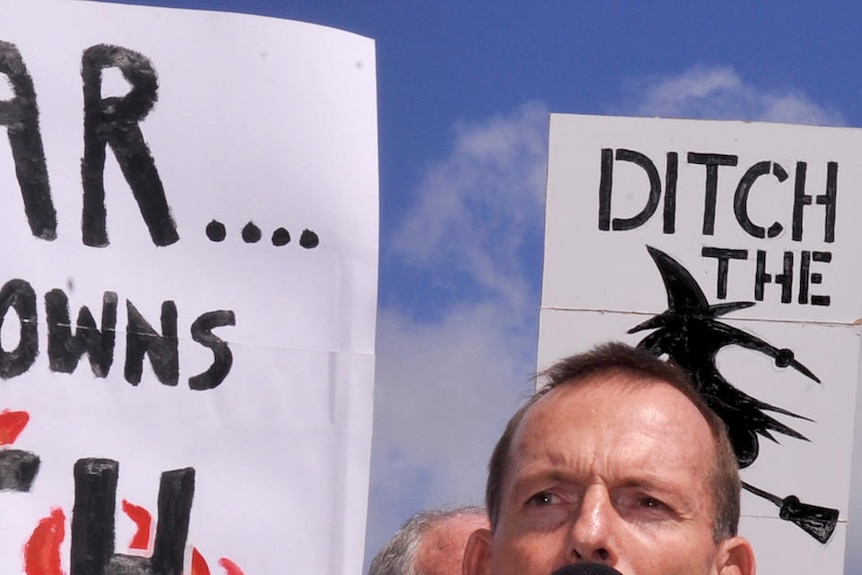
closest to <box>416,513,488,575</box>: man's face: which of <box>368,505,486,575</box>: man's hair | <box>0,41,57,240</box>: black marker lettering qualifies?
<box>368,505,486,575</box>: man's hair

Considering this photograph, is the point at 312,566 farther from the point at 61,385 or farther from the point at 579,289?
the point at 579,289

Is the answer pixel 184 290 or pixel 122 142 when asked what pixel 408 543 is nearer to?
pixel 184 290

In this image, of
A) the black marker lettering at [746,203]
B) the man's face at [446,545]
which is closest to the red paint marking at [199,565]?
the man's face at [446,545]

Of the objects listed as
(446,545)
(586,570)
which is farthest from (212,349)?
(586,570)

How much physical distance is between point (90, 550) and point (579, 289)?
3.60 feet

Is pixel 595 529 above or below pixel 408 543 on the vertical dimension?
above

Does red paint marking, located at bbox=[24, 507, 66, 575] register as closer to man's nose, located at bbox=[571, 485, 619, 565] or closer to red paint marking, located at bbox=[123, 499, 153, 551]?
red paint marking, located at bbox=[123, 499, 153, 551]

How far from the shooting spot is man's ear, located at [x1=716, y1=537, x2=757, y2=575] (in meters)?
2.12

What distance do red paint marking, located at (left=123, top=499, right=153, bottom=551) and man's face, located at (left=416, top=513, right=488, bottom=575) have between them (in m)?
0.63

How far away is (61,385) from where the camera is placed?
2994mm

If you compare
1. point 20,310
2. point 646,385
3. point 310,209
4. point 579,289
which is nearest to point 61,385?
point 20,310

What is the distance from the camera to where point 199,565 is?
9.79 ft

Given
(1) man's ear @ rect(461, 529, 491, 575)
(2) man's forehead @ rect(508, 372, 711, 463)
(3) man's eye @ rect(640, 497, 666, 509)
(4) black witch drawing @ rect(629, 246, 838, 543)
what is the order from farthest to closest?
1. (4) black witch drawing @ rect(629, 246, 838, 543)
2. (1) man's ear @ rect(461, 529, 491, 575)
3. (2) man's forehead @ rect(508, 372, 711, 463)
4. (3) man's eye @ rect(640, 497, 666, 509)

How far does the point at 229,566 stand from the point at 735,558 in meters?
1.14
